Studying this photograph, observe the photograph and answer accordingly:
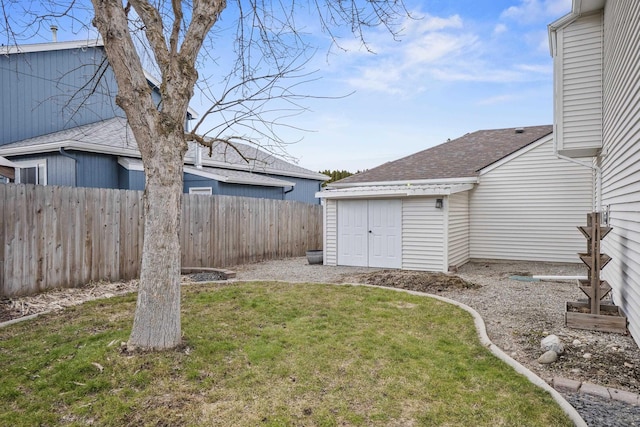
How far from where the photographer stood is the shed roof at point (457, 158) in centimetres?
1226

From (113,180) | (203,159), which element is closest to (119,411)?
(113,180)

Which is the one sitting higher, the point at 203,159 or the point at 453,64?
the point at 453,64

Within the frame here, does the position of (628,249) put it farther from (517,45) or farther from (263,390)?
(517,45)

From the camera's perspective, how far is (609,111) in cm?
610

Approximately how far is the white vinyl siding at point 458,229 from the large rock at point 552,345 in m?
5.65

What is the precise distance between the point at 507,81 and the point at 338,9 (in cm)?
898

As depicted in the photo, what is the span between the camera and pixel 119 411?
2.81 meters

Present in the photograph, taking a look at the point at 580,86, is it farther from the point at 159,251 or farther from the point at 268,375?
the point at 159,251

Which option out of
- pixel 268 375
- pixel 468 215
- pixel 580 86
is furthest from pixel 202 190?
pixel 580 86

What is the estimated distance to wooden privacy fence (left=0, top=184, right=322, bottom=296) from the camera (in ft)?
20.3

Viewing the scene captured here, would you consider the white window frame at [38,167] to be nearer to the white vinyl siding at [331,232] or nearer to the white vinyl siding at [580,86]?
the white vinyl siding at [331,232]

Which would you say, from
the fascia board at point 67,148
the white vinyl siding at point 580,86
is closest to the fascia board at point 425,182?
the white vinyl siding at point 580,86

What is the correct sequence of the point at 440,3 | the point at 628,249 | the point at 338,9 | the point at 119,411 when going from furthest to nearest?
the point at 440,3 < the point at 338,9 < the point at 628,249 < the point at 119,411

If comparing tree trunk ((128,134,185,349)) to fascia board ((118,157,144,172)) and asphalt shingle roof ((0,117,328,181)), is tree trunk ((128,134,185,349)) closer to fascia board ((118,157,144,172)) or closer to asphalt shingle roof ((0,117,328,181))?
asphalt shingle roof ((0,117,328,181))
